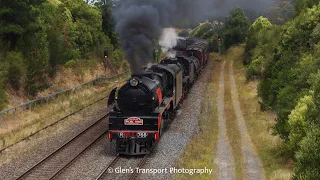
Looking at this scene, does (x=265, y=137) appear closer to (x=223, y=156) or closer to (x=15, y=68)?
(x=223, y=156)

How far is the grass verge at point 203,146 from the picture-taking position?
607 inches

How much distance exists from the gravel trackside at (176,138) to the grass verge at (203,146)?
315 millimetres

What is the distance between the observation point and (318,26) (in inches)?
922

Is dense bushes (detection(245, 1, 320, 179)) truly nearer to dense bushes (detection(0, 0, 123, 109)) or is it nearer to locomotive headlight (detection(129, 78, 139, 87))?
locomotive headlight (detection(129, 78, 139, 87))

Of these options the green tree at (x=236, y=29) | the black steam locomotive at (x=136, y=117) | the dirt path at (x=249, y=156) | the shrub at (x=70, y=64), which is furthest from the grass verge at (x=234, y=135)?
the green tree at (x=236, y=29)

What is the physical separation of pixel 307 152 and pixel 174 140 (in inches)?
344

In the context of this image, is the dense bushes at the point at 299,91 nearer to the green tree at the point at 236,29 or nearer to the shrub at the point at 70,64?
the shrub at the point at 70,64

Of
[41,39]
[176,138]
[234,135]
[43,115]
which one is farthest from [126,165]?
[41,39]

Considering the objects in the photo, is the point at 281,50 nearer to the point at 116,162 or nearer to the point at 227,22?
the point at 116,162

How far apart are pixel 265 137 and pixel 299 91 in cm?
284

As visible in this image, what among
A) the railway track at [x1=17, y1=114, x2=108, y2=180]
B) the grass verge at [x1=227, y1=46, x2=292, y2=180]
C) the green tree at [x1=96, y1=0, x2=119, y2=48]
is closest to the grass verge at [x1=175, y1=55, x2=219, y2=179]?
the grass verge at [x1=227, y1=46, x2=292, y2=180]

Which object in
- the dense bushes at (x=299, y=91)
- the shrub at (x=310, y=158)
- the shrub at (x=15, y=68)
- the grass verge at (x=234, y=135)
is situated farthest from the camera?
the shrub at (x=15, y=68)

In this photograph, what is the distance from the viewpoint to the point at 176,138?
19516 mm

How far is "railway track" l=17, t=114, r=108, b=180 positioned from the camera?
582 inches
